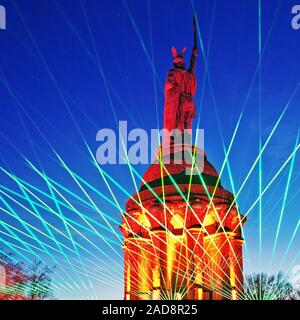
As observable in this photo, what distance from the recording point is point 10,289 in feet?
99.1

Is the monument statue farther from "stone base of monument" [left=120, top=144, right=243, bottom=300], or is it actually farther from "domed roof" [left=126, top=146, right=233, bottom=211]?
"stone base of monument" [left=120, top=144, right=243, bottom=300]

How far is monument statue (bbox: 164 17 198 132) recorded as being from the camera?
113 ft

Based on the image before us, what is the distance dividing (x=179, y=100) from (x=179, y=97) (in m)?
0.23

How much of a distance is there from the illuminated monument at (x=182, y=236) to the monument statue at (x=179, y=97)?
242 cm

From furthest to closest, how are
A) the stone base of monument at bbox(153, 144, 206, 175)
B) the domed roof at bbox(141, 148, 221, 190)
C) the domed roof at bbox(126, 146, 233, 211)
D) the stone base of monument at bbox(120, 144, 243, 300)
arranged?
1. the stone base of monument at bbox(153, 144, 206, 175)
2. the domed roof at bbox(141, 148, 221, 190)
3. the domed roof at bbox(126, 146, 233, 211)
4. the stone base of monument at bbox(120, 144, 243, 300)

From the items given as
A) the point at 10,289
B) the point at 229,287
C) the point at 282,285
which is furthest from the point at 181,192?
the point at 282,285

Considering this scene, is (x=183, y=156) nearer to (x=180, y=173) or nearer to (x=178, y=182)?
(x=180, y=173)

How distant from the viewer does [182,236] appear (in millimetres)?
29016

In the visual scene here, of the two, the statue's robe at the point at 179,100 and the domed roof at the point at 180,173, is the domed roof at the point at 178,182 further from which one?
the statue's robe at the point at 179,100

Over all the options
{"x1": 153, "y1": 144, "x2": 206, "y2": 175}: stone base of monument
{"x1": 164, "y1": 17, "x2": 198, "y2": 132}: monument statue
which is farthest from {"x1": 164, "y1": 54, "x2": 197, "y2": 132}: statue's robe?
{"x1": 153, "y1": 144, "x2": 206, "y2": 175}: stone base of monument

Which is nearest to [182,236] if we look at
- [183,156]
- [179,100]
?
[183,156]

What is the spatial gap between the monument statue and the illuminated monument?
7.93 feet

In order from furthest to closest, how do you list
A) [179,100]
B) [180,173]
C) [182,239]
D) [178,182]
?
[179,100]
[180,173]
[178,182]
[182,239]
